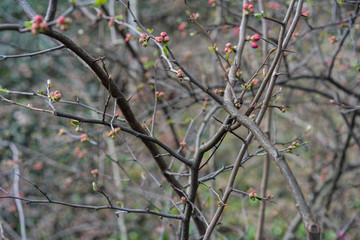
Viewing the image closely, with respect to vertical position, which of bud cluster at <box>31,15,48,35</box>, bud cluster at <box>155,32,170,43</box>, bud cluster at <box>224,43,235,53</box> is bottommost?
bud cluster at <box>31,15,48,35</box>

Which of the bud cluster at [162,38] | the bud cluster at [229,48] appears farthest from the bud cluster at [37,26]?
the bud cluster at [229,48]

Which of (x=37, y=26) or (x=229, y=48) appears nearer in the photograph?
(x=37, y=26)

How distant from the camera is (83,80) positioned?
630 cm

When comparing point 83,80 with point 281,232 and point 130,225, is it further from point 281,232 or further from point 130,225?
point 281,232

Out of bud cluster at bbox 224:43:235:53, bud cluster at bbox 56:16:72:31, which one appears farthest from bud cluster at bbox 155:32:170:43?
bud cluster at bbox 56:16:72:31

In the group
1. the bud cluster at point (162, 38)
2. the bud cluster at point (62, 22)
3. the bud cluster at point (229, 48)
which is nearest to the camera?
the bud cluster at point (62, 22)

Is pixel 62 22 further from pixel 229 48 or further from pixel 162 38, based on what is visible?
pixel 229 48

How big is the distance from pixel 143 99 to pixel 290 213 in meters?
3.08

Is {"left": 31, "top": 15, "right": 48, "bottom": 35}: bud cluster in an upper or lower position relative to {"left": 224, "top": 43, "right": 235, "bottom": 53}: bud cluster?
lower

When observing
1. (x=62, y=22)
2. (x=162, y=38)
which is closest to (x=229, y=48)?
(x=162, y=38)

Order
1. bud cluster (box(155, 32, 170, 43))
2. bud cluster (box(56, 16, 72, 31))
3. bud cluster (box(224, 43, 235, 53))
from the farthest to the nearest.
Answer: bud cluster (box(224, 43, 235, 53)) < bud cluster (box(155, 32, 170, 43)) < bud cluster (box(56, 16, 72, 31))

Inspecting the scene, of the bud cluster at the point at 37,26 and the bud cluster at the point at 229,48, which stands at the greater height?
the bud cluster at the point at 229,48

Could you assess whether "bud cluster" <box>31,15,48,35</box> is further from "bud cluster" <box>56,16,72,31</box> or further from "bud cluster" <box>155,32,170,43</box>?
"bud cluster" <box>155,32,170,43</box>

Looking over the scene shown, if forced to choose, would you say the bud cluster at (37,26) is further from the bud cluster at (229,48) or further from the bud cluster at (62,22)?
the bud cluster at (229,48)
